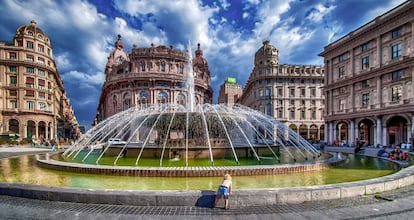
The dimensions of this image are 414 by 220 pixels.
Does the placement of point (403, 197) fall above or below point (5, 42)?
below

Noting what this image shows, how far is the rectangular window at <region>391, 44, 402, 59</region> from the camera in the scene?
103 feet

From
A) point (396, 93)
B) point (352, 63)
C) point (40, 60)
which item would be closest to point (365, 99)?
point (396, 93)

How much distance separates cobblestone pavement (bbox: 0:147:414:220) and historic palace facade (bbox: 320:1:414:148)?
1241 inches

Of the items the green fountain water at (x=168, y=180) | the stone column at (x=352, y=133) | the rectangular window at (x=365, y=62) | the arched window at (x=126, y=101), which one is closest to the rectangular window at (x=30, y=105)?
the arched window at (x=126, y=101)

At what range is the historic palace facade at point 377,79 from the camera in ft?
99.4

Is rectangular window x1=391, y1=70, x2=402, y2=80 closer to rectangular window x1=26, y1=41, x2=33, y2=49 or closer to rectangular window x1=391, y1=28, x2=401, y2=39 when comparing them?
rectangular window x1=391, y1=28, x2=401, y2=39

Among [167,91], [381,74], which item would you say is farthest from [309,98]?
[167,91]

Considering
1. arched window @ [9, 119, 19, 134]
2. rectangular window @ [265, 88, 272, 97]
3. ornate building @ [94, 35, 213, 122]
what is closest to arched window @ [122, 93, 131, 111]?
ornate building @ [94, 35, 213, 122]

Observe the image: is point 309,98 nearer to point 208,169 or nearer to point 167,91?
point 167,91

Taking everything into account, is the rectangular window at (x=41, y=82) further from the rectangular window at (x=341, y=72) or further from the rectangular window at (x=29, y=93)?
the rectangular window at (x=341, y=72)

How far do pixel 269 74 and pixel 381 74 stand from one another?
2930 cm

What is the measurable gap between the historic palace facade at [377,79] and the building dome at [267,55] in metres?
19.4

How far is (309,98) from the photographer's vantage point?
6103 cm

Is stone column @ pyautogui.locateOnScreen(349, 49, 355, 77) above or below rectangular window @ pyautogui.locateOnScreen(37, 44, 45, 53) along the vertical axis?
Result: below
